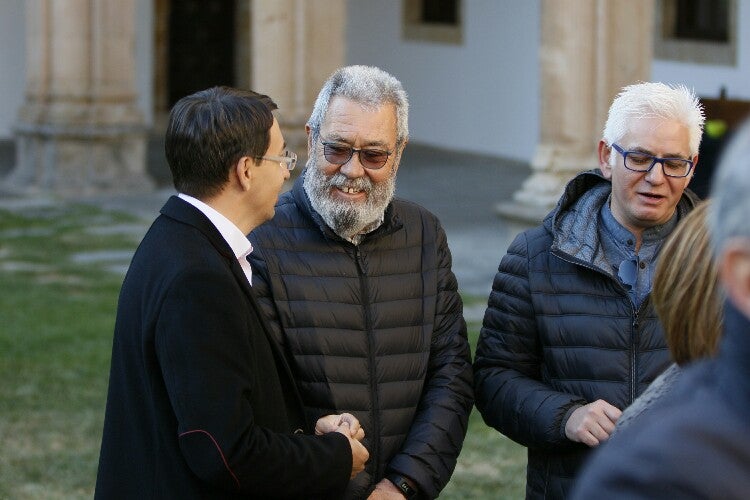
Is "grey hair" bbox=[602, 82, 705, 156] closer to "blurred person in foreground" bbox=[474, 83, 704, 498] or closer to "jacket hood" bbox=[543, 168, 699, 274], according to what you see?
"blurred person in foreground" bbox=[474, 83, 704, 498]

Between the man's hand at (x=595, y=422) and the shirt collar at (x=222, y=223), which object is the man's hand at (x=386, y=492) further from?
the shirt collar at (x=222, y=223)

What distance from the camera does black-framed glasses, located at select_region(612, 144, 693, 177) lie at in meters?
3.31

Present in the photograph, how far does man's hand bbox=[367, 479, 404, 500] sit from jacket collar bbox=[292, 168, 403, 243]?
55 centimetres

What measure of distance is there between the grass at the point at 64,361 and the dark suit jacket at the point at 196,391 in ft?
9.85

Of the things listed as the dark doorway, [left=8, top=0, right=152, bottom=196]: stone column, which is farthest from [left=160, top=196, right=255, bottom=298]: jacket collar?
the dark doorway

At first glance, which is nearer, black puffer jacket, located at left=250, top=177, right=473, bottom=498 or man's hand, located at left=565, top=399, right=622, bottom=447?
man's hand, located at left=565, top=399, right=622, bottom=447

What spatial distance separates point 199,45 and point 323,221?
17242mm

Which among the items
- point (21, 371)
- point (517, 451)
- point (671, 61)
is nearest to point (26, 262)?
point (21, 371)

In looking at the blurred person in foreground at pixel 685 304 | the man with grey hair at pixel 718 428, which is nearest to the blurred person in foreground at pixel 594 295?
the blurred person in foreground at pixel 685 304

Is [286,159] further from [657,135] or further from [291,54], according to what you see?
[291,54]

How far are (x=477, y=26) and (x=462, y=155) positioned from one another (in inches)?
59.8

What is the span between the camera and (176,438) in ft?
9.34

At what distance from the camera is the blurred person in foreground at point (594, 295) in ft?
10.9

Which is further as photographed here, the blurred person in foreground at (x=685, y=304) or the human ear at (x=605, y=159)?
the human ear at (x=605, y=159)
